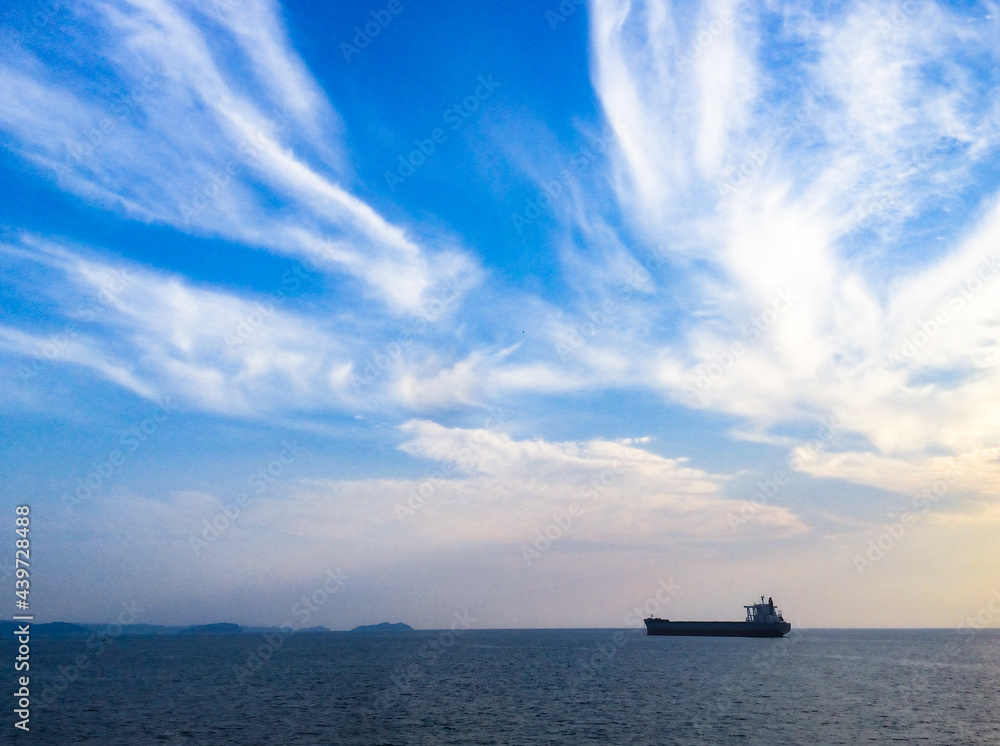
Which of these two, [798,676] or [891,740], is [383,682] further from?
[891,740]

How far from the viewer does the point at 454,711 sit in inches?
2484

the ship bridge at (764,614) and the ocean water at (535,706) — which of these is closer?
the ocean water at (535,706)

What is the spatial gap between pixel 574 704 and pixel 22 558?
175ft

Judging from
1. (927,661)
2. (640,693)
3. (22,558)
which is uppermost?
(22,558)

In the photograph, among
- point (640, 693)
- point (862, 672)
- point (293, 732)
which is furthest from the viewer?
point (862, 672)

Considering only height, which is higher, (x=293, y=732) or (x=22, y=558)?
(x=22, y=558)

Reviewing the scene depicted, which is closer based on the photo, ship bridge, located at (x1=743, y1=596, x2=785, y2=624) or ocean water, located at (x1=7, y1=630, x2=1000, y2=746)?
ocean water, located at (x1=7, y1=630, x2=1000, y2=746)

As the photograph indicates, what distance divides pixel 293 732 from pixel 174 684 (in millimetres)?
52880

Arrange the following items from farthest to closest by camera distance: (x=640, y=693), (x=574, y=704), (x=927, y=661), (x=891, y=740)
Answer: (x=927, y=661)
(x=640, y=693)
(x=574, y=704)
(x=891, y=740)

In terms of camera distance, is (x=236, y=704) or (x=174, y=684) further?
(x=174, y=684)

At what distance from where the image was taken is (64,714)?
63875 mm

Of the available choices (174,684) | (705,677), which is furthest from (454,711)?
(174,684)

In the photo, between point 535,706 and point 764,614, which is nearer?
point 535,706

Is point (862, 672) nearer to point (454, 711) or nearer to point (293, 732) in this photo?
point (454, 711)
